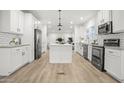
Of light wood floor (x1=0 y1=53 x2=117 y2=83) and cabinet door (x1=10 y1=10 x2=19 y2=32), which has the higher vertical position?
cabinet door (x1=10 y1=10 x2=19 y2=32)

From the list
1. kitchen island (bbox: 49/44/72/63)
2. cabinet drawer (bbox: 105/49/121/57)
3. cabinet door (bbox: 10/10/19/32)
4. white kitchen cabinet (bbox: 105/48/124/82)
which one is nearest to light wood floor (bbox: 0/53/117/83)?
white kitchen cabinet (bbox: 105/48/124/82)

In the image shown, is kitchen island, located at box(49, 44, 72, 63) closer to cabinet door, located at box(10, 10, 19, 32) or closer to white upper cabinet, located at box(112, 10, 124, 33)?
cabinet door, located at box(10, 10, 19, 32)

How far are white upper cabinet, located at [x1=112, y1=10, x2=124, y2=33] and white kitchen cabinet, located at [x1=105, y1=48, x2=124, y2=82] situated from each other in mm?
665

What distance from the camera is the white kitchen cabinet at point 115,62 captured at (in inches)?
148

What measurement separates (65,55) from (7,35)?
3.05m

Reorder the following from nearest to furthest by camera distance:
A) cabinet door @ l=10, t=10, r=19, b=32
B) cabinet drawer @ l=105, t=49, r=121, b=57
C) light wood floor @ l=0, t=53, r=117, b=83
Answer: cabinet drawer @ l=105, t=49, r=121, b=57
light wood floor @ l=0, t=53, r=117, b=83
cabinet door @ l=10, t=10, r=19, b=32

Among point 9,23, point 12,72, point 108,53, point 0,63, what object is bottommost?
point 12,72

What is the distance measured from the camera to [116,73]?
4.00m

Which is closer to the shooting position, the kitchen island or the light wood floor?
the light wood floor

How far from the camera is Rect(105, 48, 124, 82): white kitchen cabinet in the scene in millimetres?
3756

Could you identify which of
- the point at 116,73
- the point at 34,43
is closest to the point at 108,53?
the point at 116,73

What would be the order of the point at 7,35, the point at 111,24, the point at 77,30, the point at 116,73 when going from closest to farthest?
the point at 116,73 → the point at 111,24 → the point at 7,35 → the point at 77,30

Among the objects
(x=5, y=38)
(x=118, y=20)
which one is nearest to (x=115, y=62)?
(x=118, y=20)
